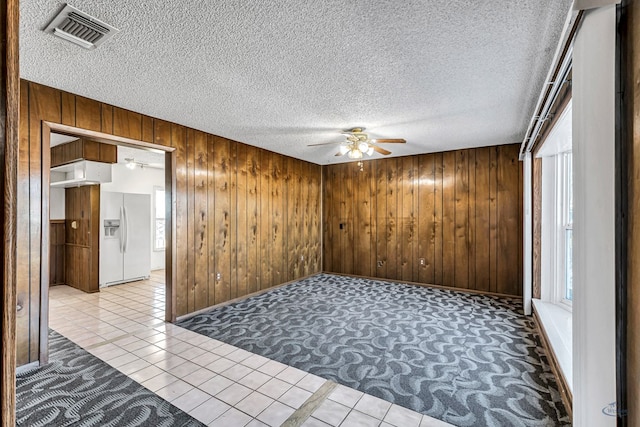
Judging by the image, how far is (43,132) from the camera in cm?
268

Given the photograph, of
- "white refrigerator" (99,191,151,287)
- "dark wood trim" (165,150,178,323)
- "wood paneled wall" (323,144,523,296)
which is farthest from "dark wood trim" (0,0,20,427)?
"white refrigerator" (99,191,151,287)

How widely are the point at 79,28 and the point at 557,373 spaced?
426cm

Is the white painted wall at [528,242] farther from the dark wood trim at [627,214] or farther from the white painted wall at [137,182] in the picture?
the white painted wall at [137,182]

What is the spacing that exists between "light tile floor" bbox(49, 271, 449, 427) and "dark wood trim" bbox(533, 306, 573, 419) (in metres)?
0.90

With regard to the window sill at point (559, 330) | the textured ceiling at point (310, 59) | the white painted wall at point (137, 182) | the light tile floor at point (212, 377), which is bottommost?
the light tile floor at point (212, 377)

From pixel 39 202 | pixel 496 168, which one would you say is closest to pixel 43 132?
pixel 39 202

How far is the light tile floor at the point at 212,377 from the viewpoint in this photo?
1.98 metres

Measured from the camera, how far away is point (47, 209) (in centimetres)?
271

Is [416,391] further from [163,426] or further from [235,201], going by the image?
[235,201]

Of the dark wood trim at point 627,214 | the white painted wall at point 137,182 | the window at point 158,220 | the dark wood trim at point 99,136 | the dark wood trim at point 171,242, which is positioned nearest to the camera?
the dark wood trim at point 627,214

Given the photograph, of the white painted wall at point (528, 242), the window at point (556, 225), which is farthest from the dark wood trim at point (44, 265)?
the white painted wall at point (528, 242)

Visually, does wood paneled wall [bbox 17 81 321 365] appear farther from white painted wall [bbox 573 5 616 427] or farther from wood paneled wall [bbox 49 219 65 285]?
wood paneled wall [bbox 49 219 65 285]

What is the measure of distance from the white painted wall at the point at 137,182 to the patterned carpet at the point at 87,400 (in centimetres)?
447

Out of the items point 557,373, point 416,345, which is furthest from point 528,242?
point 416,345
